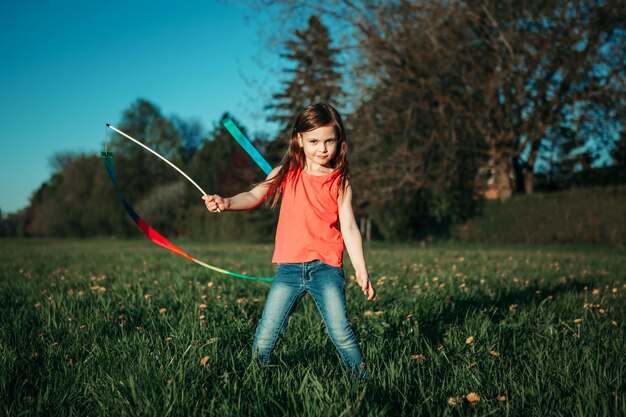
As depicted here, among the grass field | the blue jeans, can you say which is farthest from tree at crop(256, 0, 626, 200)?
the blue jeans

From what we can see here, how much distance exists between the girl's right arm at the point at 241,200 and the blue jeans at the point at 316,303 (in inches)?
17.7

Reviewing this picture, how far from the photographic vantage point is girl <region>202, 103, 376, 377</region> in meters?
2.90

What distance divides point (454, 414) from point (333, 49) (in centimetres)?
1994

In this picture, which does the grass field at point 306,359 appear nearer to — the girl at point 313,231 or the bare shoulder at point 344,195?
the girl at point 313,231

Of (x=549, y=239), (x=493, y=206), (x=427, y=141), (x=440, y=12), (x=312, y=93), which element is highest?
(x=440, y=12)

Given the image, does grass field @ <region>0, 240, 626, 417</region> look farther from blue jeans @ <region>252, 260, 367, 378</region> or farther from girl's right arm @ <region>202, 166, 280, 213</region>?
girl's right arm @ <region>202, 166, 280, 213</region>

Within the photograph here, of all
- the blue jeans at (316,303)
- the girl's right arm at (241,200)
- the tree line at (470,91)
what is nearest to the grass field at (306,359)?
the blue jeans at (316,303)

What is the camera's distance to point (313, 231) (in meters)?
3.00

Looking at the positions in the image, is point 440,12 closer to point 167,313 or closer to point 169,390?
point 167,313

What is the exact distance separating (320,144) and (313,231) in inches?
20.3

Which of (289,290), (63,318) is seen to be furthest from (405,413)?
(63,318)

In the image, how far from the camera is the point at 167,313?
4.30 metres

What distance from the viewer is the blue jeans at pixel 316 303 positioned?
114 inches

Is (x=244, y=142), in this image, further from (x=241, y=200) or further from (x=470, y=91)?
(x=470, y=91)
